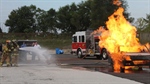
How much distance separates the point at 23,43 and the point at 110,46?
14.4 meters

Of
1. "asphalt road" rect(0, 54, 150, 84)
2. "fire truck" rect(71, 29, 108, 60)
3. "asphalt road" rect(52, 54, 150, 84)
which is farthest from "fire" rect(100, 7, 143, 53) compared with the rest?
"fire truck" rect(71, 29, 108, 60)

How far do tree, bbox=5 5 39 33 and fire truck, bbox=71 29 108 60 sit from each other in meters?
63.4

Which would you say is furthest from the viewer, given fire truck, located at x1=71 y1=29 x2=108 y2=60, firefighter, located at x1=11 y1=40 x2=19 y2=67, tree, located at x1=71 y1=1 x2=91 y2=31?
tree, located at x1=71 y1=1 x2=91 y2=31

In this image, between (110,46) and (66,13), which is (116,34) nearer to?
(110,46)

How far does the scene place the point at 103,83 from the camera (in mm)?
12734

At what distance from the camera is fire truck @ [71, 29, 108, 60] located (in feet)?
103

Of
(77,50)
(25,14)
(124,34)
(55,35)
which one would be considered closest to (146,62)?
(124,34)

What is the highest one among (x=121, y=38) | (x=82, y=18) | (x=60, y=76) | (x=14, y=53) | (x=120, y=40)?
(x=82, y=18)

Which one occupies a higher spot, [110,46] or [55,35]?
[55,35]

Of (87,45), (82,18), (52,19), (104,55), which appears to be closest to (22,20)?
(52,19)

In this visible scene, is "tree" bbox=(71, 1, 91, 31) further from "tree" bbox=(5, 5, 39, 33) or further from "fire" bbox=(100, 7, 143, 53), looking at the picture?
"fire" bbox=(100, 7, 143, 53)

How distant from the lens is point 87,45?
33.0 metres

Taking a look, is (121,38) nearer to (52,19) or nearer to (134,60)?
(134,60)

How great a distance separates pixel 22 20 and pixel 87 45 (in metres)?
67.1
